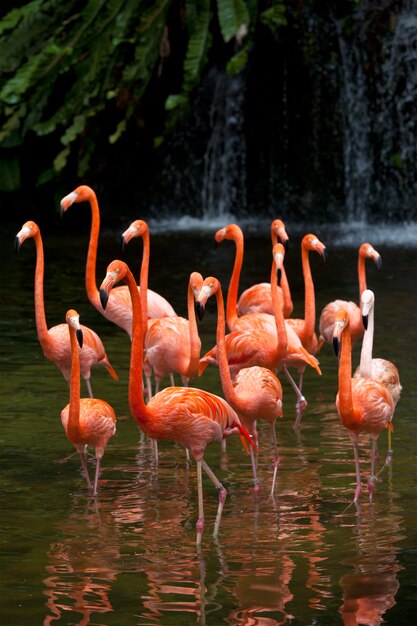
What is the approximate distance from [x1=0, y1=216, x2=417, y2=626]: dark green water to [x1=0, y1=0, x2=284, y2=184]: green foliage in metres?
6.06

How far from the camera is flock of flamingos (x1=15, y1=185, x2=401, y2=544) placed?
5.26 meters

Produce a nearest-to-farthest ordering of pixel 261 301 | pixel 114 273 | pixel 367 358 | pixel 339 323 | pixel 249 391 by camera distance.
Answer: pixel 339 323
pixel 114 273
pixel 249 391
pixel 367 358
pixel 261 301

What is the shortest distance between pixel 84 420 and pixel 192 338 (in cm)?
89

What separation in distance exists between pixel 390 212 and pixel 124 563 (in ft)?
36.4

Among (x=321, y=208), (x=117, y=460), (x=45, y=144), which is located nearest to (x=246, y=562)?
(x=117, y=460)

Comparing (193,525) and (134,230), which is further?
(134,230)

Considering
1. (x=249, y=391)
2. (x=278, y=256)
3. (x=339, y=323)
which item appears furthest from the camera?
(x=278, y=256)

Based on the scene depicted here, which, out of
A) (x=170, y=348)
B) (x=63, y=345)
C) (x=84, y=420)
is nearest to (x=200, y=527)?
(x=84, y=420)

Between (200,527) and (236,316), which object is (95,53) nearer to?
(236,316)

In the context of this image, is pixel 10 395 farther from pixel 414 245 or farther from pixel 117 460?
pixel 414 245

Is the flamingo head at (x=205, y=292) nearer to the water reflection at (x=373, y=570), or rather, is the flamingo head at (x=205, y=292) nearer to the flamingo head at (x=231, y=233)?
the water reflection at (x=373, y=570)

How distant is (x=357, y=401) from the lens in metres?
5.55

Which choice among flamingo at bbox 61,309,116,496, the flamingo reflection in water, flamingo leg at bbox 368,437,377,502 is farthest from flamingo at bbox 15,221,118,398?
flamingo leg at bbox 368,437,377,502

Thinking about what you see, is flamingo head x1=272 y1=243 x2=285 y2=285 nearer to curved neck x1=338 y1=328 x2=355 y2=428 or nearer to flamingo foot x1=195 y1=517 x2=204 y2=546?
curved neck x1=338 y1=328 x2=355 y2=428
